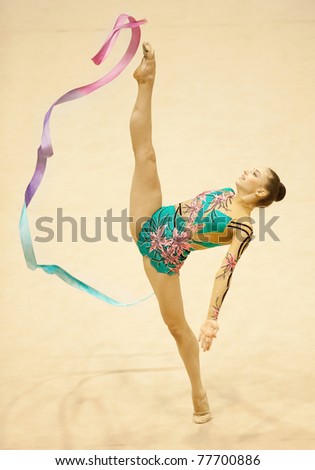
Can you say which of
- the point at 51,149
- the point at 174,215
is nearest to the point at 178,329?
the point at 174,215

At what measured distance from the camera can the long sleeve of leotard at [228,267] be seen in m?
3.74

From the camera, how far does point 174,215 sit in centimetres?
402

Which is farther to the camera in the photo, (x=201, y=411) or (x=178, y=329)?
(x=201, y=411)

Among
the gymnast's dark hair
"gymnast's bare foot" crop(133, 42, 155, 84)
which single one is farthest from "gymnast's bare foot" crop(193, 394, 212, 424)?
"gymnast's bare foot" crop(133, 42, 155, 84)

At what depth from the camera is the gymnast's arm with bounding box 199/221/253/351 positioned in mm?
3682

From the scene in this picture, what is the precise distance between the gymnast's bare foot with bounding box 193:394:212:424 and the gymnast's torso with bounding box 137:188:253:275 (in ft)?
2.36

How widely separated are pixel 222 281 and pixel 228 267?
0.07 m

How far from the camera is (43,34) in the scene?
25.2 ft

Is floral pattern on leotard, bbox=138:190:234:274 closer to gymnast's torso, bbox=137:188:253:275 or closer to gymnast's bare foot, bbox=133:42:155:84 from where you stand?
gymnast's torso, bbox=137:188:253:275

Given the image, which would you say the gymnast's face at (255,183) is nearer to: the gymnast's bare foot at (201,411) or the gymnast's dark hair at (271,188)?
the gymnast's dark hair at (271,188)

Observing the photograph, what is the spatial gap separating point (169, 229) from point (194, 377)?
2.62ft

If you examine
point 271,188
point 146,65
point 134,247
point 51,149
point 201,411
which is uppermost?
point 146,65

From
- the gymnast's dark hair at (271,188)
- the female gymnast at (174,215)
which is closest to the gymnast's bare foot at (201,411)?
the female gymnast at (174,215)

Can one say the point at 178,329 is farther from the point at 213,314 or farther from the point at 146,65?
the point at 146,65
